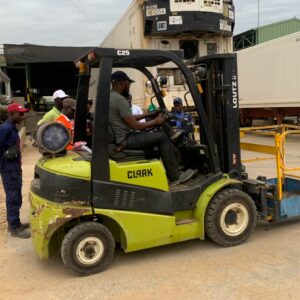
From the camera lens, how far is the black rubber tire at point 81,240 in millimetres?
4422

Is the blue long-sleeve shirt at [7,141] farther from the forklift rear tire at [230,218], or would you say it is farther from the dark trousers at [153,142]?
the forklift rear tire at [230,218]

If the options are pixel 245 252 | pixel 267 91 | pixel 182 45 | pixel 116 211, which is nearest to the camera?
pixel 116 211

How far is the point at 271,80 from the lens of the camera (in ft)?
58.0

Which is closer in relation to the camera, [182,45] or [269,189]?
[269,189]

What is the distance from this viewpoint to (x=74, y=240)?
4.43 meters

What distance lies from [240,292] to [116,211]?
56.9 inches

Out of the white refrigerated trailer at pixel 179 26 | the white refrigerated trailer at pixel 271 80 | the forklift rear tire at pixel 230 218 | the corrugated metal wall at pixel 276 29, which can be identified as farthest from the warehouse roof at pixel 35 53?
the forklift rear tire at pixel 230 218

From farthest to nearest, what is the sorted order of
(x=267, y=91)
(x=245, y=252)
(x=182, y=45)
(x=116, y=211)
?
(x=267, y=91) < (x=182, y=45) < (x=245, y=252) < (x=116, y=211)

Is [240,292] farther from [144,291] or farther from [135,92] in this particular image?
[135,92]

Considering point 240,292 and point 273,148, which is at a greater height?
point 273,148

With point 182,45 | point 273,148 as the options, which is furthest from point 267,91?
point 273,148

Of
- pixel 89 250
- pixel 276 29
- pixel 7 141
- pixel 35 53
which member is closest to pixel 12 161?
pixel 7 141

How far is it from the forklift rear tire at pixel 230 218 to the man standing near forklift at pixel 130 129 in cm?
61

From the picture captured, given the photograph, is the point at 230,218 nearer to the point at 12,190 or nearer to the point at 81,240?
the point at 81,240
